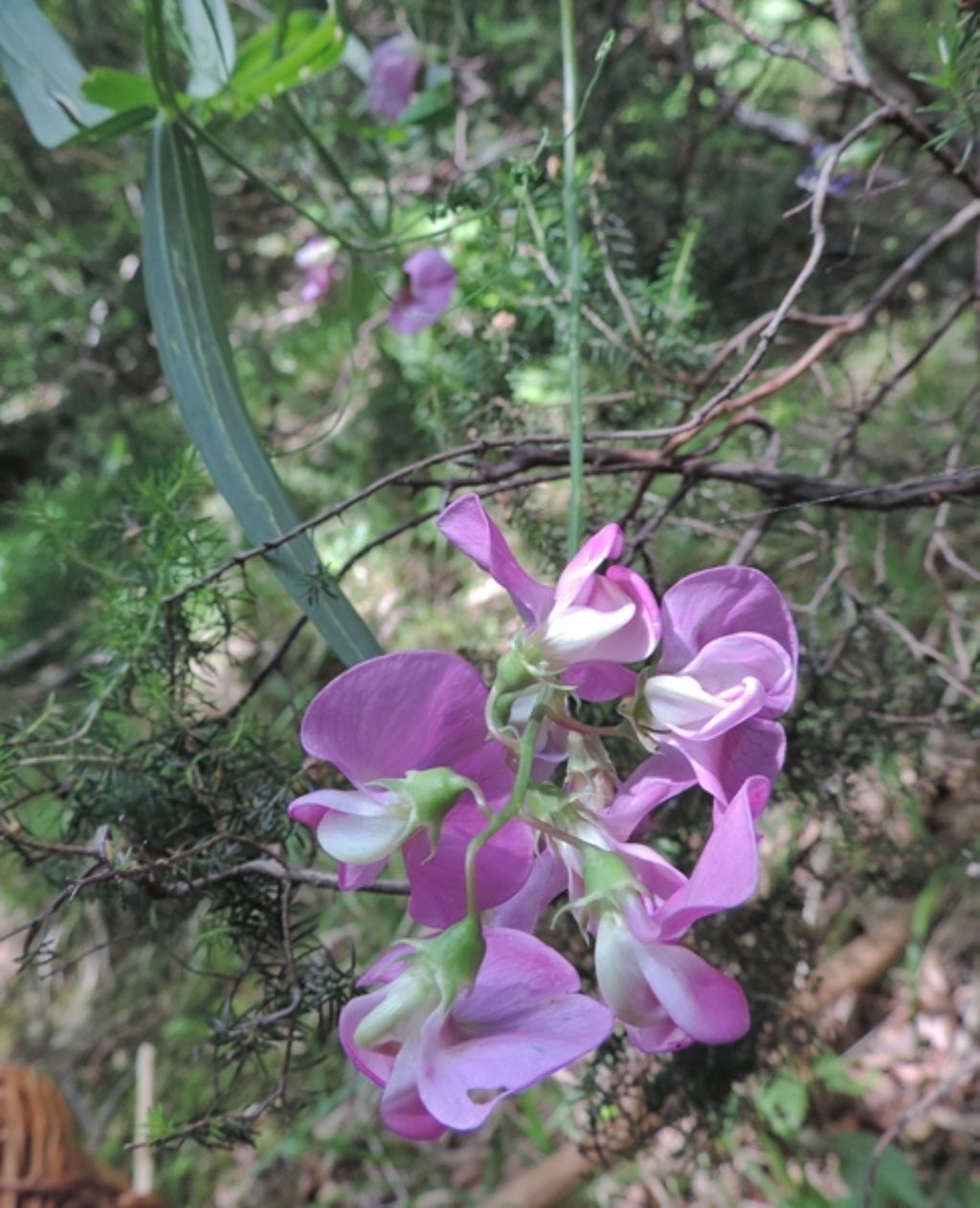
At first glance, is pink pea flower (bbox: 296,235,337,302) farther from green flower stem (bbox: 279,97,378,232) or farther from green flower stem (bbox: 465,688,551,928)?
green flower stem (bbox: 465,688,551,928)

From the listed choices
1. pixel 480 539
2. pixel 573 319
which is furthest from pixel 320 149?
pixel 480 539

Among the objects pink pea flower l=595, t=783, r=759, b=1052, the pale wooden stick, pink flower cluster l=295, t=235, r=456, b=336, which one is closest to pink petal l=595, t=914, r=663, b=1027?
pink pea flower l=595, t=783, r=759, b=1052

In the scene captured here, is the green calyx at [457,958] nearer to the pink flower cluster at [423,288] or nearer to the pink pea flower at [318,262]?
the pink flower cluster at [423,288]

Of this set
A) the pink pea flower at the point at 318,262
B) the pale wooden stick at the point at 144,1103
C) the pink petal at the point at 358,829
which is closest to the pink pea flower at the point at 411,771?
the pink petal at the point at 358,829

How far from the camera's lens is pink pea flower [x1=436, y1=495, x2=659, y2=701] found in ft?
1.00

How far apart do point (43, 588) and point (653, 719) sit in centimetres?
94

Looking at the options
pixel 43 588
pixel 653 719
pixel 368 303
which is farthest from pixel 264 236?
pixel 653 719

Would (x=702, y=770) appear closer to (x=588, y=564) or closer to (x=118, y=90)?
(x=588, y=564)

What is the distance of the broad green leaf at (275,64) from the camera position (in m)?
0.69

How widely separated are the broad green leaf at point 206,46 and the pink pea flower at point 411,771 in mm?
569

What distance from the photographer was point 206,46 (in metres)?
0.72

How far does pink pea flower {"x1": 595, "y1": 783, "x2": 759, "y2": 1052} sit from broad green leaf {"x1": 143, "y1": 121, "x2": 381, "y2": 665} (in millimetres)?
172

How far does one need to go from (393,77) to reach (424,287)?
32 centimetres

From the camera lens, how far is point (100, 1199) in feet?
2.37
